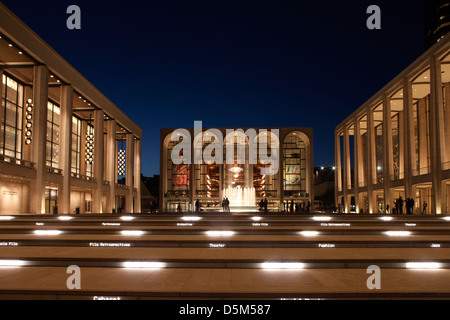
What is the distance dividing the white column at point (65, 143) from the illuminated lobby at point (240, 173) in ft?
107

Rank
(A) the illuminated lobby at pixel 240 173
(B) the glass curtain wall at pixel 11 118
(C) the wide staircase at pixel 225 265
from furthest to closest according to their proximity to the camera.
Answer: (A) the illuminated lobby at pixel 240 173
(B) the glass curtain wall at pixel 11 118
(C) the wide staircase at pixel 225 265

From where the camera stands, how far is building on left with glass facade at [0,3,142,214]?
82.3ft

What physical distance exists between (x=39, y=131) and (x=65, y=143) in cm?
505

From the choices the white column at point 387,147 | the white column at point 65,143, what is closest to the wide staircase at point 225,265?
the white column at point 65,143

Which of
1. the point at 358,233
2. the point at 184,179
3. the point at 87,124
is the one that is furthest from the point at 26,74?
the point at 184,179

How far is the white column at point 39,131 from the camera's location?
86.9ft

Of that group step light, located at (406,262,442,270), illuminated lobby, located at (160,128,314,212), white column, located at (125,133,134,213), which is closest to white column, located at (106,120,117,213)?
white column, located at (125,133,134,213)

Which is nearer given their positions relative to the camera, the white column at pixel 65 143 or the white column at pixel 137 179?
the white column at pixel 65 143

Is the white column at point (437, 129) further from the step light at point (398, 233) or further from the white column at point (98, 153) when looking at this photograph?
the white column at point (98, 153)

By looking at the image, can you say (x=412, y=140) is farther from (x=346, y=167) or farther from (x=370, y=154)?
(x=346, y=167)

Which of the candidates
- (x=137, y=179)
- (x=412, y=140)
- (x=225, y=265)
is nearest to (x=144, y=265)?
(x=225, y=265)

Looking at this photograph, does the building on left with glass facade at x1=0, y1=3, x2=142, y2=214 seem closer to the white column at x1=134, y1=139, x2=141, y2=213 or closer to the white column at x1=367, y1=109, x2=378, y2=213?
the white column at x1=134, y1=139, x2=141, y2=213

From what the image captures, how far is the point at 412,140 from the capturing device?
111 ft
